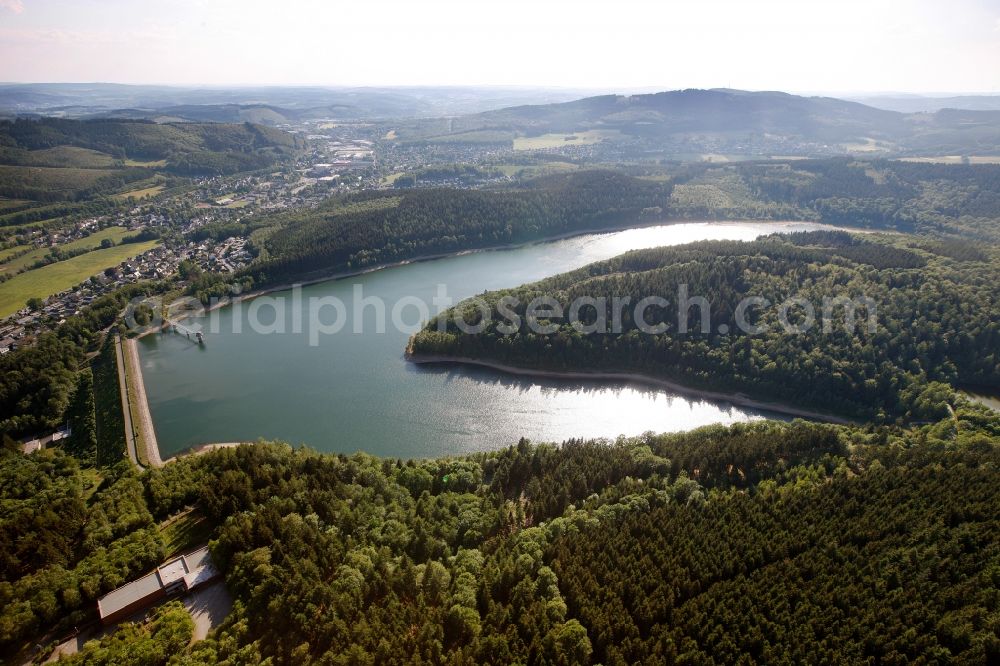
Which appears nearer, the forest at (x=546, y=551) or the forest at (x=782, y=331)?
the forest at (x=546, y=551)

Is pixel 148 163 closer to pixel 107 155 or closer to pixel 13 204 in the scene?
pixel 107 155

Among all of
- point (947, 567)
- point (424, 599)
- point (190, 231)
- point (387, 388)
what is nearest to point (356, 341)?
point (387, 388)

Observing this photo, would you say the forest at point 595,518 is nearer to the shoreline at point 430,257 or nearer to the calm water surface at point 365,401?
the calm water surface at point 365,401

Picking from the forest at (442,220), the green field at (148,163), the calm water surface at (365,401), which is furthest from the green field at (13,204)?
the calm water surface at (365,401)

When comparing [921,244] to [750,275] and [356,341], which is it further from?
[356,341]

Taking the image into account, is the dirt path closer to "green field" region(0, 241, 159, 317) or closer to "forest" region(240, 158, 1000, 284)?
"forest" region(240, 158, 1000, 284)

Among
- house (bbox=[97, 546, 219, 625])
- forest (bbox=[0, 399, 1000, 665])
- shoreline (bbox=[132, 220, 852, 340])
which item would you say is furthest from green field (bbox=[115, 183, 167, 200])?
house (bbox=[97, 546, 219, 625])
